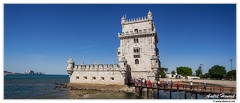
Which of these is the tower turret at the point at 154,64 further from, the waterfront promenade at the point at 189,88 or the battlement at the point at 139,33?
the waterfront promenade at the point at 189,88

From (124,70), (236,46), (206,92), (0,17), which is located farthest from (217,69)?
(0,17)

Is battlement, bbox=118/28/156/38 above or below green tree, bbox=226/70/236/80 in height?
above

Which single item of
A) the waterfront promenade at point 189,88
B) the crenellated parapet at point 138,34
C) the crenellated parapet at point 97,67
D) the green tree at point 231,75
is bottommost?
the green tree at point 231,75

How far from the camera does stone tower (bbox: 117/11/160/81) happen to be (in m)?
35.3

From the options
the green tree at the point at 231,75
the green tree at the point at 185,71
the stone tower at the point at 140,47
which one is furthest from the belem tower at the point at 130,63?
the green tree at the point at 185,71

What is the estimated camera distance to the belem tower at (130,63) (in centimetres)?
3453

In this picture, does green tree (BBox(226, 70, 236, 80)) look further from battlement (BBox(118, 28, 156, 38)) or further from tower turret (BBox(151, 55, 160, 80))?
battlement (BBox(118, 28, 156, 38))

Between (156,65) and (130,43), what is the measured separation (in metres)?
6.64

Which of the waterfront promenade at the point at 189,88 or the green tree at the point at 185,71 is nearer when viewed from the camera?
the waterfront promenade at the point at 189,88

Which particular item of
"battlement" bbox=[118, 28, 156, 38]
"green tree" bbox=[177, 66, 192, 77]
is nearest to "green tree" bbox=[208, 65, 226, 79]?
"green tree" bbox=[177, 66, 192, 77]

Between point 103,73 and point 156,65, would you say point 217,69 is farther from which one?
point 103,73

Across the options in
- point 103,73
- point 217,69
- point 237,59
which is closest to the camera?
point 237,59

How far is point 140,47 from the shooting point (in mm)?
36719

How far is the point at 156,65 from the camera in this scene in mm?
34531
